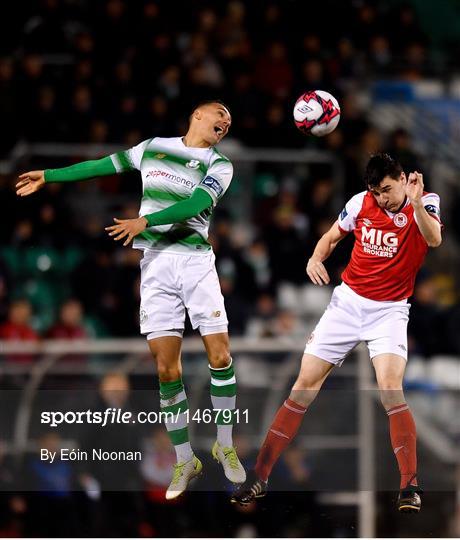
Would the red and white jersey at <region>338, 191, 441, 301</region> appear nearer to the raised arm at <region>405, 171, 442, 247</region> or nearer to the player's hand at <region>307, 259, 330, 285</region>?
the raised arm at <region>405, 171, 442, 247</region>

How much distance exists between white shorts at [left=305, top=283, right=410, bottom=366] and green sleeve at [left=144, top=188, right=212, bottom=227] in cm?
111

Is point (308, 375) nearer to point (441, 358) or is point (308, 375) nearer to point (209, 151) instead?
point (209, 151)

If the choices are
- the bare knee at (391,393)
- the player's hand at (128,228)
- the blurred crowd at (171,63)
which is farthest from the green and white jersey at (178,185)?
the blurred crowd at (171,63)

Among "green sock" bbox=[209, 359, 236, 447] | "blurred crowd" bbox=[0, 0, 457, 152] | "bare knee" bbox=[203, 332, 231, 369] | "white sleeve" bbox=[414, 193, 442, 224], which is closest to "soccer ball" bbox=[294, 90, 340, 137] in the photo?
"white sleeve" bbox=[414, 193, 442, 224]

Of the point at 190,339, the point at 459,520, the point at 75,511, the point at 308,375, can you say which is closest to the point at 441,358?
the point at 459,520

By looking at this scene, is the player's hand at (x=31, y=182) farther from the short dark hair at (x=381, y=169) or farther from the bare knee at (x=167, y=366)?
the short dark hair at (x=381, y=169)

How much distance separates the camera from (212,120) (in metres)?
8.80

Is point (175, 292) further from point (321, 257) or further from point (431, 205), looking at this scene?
point (431, 205)

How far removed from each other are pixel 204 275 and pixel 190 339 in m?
4.56

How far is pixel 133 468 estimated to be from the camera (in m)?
9.99

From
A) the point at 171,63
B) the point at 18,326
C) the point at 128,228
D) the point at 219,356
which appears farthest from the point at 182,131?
the point at 128,228

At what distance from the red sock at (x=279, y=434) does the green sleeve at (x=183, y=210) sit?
1.52m

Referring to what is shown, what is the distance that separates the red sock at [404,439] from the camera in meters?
8.76

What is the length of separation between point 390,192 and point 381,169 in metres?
0.17
